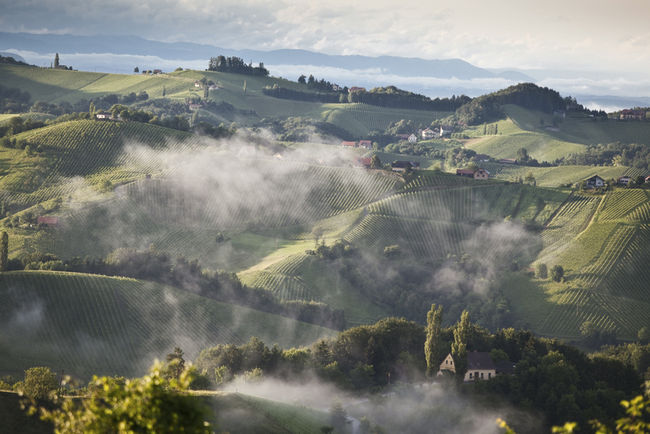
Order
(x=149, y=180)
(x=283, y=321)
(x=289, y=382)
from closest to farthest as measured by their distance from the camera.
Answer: (x=289, y=382)
(x=283, y=321)
(x=149, y=180)

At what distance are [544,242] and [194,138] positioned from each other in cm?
7457

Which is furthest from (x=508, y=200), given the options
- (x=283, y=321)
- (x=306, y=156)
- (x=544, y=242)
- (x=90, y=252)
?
(x=90, y=252)

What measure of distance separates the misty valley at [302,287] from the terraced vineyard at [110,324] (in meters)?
0.26

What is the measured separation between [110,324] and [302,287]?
30806 millimetres

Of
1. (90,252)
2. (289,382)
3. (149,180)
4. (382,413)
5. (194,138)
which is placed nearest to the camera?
(382,413)

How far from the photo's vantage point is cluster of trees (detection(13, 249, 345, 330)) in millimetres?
90688

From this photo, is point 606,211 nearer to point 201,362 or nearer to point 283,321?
point 283,321

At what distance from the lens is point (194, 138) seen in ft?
493

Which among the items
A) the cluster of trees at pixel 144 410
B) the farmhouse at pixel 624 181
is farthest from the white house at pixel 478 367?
the farmhouse at pixel 624 181

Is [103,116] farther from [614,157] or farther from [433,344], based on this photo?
[614,157]

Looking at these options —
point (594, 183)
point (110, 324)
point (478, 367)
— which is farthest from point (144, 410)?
point (594, 183)

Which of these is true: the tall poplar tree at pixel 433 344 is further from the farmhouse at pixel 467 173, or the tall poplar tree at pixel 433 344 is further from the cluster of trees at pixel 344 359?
the farmhouse at pixel 467 173

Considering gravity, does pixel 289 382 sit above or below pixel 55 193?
below

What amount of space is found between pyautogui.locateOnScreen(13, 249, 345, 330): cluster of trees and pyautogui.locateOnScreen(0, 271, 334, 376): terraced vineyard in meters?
2.52
